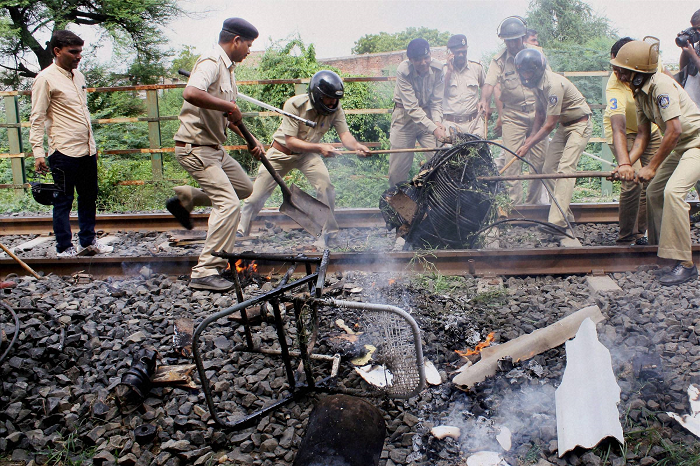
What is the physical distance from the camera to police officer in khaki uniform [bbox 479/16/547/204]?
7.15 metres

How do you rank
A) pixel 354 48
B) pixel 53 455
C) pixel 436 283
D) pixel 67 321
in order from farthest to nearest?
pixel 354 48 < pixel 436 283 < pixel 67 321 < pixel 53 455

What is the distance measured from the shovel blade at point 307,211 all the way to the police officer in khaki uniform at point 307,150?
5.7 inches

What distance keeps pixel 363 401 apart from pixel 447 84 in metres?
6.32

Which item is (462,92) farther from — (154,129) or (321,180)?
(154,129)

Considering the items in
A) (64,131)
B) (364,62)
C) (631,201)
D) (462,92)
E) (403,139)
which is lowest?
(631,201)

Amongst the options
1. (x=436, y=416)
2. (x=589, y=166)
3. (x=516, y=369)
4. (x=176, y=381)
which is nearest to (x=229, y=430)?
(x=176, y=381)

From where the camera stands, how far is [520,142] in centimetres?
761

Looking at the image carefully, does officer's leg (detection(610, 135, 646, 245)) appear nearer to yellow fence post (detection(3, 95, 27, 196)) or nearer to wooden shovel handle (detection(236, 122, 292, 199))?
wooden shovel handle (detection(236, 122, 292, 199))

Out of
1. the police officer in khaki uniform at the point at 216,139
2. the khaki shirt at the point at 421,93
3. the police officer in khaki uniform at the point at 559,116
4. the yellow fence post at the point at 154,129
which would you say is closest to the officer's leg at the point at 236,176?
the police officer in khaki uniform at the point at 216,139

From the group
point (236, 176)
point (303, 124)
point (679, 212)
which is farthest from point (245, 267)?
point (679, 212)

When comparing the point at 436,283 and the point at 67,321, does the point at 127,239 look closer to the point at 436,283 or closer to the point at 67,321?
the point at 67,321

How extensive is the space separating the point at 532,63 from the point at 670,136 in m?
2.14

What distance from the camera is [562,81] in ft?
21.2

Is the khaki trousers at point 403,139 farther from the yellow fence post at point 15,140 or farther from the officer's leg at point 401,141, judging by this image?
the yellow fence post at point 15,140
